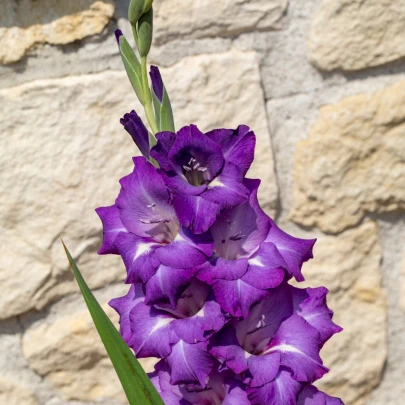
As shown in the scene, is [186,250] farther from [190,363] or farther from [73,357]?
[73,357]

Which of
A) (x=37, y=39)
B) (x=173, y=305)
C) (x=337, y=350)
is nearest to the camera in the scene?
(x=173, y=305)

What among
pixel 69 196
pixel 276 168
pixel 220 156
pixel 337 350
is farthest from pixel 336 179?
Answer: pixel 220 156

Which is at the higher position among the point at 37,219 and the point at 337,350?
the point at 37,219

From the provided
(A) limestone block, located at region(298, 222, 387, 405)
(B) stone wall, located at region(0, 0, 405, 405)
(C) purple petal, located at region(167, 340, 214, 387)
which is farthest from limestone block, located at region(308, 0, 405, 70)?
(C) purple petal, located at region(167, 340, 214, 387)

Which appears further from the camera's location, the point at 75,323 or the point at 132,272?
the point at 75,323

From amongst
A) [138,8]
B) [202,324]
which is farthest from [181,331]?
[138,8]

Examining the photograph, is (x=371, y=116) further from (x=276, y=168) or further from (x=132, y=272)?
(x=132, y=272)

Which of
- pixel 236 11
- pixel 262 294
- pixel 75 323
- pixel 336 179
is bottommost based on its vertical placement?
pixel 75 323

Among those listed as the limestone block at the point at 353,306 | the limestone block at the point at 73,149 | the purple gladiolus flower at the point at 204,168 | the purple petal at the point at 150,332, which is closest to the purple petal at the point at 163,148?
the purple gladiolus flower at the point at 204,168
